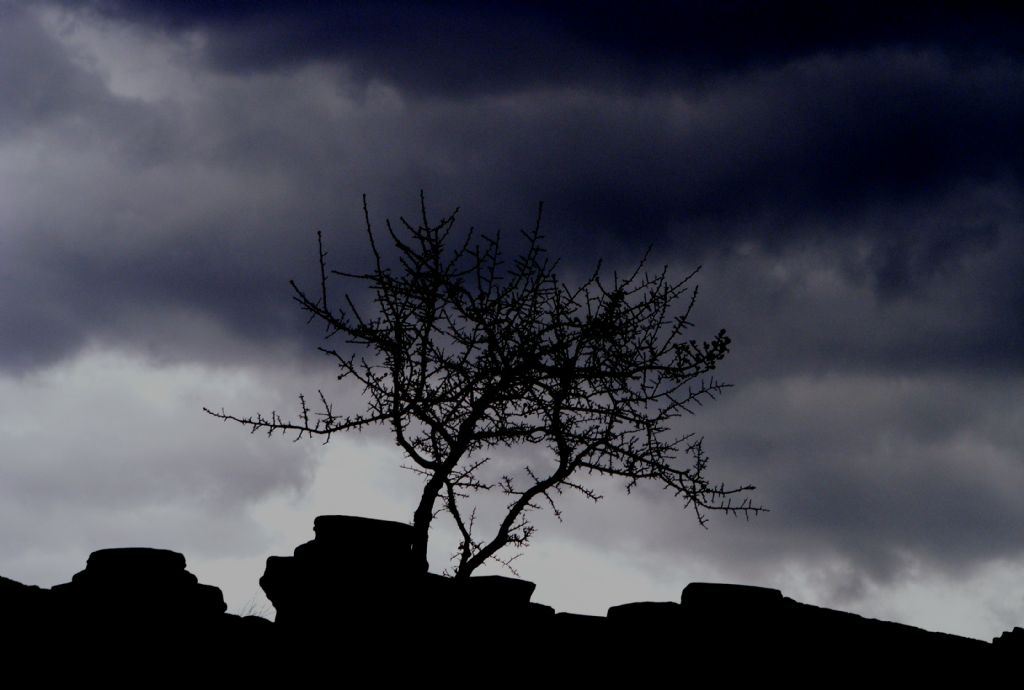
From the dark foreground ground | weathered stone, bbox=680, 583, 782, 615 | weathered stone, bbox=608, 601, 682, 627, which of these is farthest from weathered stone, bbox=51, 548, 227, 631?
weathered stone, bbox=680, 583, 782, 615

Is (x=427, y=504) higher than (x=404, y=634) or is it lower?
higher

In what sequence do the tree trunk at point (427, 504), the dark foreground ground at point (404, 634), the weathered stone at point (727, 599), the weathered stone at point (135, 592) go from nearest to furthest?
the dark foreground ground at point (404, 634) < the weathered stone at point (727, 599) < the weathered stone at point (135, 592) < the tree trunk at point (427, 504)

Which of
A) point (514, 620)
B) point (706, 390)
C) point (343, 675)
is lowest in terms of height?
point (343, 675)

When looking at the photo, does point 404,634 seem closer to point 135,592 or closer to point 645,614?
point 645,614

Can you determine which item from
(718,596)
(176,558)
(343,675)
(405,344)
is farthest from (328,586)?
(405,344)

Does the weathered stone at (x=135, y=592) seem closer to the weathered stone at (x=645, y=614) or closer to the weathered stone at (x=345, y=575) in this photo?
the weathered stone at (x=345, y=575)

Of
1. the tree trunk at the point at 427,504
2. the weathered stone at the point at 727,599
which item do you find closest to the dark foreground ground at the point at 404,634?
the weathered stone at the point at 727,599

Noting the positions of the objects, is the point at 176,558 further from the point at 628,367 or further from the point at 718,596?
the point at 628,367

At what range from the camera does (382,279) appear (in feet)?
32.6

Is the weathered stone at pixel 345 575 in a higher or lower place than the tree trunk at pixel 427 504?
lower

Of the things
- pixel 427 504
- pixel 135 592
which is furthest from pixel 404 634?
pixel 427 504

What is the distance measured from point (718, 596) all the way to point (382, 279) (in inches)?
191

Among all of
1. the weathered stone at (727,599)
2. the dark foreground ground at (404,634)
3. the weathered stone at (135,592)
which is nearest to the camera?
the dark foreground ground at (404,634)

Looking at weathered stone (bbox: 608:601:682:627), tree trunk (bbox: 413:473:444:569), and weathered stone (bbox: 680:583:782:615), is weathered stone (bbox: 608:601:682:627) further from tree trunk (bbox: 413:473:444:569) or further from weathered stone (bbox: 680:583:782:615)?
tree trunk (bbox: 413:473:444:569)
